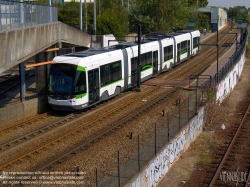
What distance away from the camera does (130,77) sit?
25.9m

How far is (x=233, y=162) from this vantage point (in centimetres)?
1703

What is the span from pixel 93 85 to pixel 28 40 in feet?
13.3

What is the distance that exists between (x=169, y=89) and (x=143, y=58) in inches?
103

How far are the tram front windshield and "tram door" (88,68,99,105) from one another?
3.17 ft

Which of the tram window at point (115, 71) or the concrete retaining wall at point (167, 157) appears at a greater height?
the tram window at point (115, 71)

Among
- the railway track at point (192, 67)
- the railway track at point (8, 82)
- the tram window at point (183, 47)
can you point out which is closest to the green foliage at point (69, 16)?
the railway track at point (192, 67)

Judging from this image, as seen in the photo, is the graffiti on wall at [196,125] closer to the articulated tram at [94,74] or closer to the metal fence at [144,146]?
the metal fence at [144,146]

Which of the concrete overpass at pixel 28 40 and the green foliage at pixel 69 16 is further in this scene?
the green foliage at pixel 69 16

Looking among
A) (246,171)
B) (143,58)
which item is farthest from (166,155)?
(143,58)

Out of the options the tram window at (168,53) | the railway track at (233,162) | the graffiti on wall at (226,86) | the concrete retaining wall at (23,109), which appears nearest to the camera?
the railway track at (233,162)

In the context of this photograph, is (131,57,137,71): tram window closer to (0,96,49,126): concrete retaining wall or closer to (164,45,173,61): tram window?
(0,96,49,126): concrete retaining wall

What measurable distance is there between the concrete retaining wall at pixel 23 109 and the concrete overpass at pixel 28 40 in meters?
2.57

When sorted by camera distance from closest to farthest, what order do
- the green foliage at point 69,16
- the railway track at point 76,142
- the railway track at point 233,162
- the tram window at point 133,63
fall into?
the railway track at point 76,142 < the railway track at point 233,162 < the tram window at point 133,63 < the green foliage at point 69,16

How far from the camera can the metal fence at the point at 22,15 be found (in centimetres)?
1641
